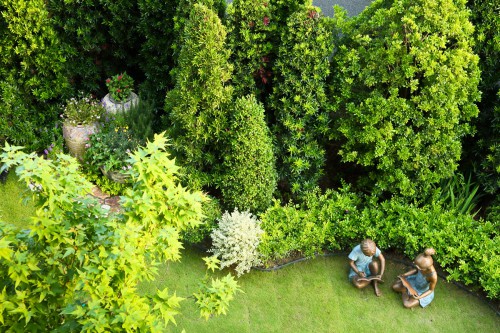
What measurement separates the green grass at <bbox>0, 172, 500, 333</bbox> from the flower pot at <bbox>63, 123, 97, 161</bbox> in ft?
9.15

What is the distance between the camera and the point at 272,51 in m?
9.30

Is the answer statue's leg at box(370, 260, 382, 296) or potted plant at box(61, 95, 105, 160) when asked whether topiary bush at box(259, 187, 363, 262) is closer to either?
statue's leg at box(370, 260, 382, 296)

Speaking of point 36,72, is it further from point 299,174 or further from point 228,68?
point 299,174

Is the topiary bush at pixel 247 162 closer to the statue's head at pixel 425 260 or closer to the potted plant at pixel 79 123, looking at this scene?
the statue's head at pixel 425 260

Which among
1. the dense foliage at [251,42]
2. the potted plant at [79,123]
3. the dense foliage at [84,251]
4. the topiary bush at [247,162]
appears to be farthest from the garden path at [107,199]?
the dense foliage at [84,251]

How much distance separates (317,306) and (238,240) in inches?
62.4

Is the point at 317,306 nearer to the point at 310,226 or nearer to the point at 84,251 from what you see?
the point at 310,226

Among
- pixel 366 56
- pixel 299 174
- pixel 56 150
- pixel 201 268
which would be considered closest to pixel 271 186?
pixel 299 174

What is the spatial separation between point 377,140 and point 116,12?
5347mm

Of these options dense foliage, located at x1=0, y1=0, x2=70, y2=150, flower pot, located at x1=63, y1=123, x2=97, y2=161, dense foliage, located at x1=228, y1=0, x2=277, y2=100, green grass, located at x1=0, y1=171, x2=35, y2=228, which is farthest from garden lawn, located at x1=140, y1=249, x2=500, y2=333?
dense foliage, located at x1=0, y1=0, x2=70, y2=150

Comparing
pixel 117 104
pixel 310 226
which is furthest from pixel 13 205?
pixel 310 226

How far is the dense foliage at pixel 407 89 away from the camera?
339 inches

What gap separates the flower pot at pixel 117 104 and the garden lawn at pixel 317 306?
10.7ft

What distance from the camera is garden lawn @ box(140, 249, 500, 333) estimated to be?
8.39m
